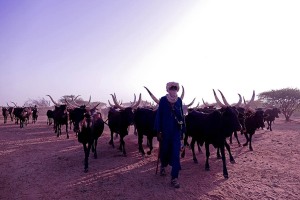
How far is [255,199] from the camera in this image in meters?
5.80

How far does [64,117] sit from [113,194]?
10557 mm

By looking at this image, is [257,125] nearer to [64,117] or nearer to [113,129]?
[113,129]

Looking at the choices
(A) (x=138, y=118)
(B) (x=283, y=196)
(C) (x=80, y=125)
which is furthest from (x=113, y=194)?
(A) (x=138, y=118)

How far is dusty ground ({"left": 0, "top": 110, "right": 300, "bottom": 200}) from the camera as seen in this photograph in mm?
6145

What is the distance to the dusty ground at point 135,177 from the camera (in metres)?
6.14

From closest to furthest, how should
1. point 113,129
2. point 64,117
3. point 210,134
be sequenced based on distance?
point 210,134
point 113,129
point 64,117

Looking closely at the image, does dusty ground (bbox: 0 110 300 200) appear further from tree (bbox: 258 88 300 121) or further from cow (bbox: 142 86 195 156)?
tree (bbox: 258 88 300 121)

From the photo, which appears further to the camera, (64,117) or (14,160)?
(64,117)

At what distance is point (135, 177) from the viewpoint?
289 inches

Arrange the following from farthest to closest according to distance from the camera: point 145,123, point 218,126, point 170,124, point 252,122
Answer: point 252,122 → point 145,123 → point 218,126 → point 170,124

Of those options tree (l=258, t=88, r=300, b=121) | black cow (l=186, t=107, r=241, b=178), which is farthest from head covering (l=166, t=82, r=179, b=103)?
tree (l=258, t=88, r=300, b=121)

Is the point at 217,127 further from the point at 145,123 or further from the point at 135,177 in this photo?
the point at 145,123

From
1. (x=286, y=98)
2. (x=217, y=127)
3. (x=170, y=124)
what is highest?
(x=286, y=98)

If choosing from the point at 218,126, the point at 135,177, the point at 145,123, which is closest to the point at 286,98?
the point at 145,123
